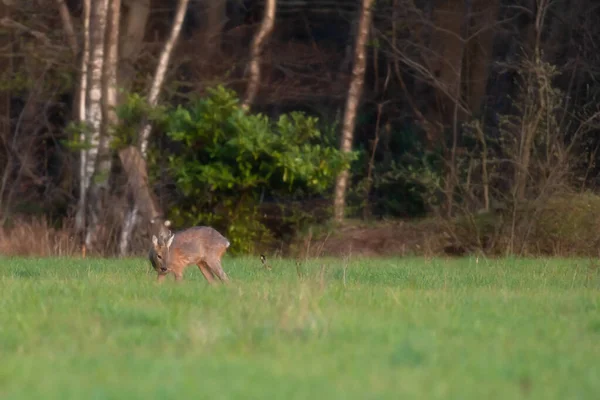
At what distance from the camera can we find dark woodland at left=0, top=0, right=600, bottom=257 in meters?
25.3

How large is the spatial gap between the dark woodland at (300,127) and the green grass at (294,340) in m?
10.2

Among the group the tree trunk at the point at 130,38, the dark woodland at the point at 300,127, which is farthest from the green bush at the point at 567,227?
the tree trunk at the point at 130,38

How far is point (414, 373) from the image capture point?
26.7ft

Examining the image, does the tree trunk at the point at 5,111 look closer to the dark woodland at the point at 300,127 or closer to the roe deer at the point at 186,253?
the dark woodland at the point at 300,127

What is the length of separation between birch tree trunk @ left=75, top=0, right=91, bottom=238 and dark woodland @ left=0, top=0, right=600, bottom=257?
7 cm

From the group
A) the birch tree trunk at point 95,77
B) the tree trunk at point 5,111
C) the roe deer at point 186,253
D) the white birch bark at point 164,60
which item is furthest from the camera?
the tree trunk at point 5,111

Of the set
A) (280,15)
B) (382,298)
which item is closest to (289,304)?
(382,298)

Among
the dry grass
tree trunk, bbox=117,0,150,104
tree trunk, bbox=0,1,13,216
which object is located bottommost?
the dry grass

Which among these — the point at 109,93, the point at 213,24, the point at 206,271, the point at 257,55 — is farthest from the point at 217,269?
the point at 213,24

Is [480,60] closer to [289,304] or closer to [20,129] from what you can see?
[20,129]

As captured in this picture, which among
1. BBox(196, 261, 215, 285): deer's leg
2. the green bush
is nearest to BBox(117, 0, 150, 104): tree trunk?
the green bush

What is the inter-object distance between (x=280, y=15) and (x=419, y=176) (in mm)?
12147

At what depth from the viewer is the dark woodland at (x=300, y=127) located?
25.3 metres

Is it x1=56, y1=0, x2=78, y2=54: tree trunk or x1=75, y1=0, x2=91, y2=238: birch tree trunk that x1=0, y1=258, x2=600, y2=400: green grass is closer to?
x1=75, y1=0, x2=91, y2=238: birch tree trunk
